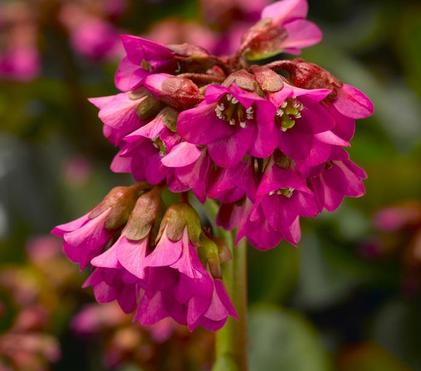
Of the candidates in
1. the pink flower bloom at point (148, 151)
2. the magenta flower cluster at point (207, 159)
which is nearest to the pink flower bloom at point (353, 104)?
the magenta flower cluster at point (207, 159)

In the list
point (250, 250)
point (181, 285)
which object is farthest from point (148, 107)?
point (250, 250)

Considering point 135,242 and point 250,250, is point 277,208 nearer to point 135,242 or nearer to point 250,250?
point 135,242

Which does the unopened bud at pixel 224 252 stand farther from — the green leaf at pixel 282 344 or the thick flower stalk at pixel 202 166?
the green leaf at pixel 282 344

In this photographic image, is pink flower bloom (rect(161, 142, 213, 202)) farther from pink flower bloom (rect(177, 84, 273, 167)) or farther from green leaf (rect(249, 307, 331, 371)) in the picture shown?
green leaf (rect(249, 307, 331, 371))

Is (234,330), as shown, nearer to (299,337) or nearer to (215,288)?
(215,288)

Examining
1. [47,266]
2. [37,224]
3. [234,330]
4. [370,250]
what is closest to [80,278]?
[47,266]

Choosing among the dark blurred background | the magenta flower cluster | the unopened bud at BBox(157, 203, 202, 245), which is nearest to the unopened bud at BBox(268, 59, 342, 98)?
the magenta flower cluster
